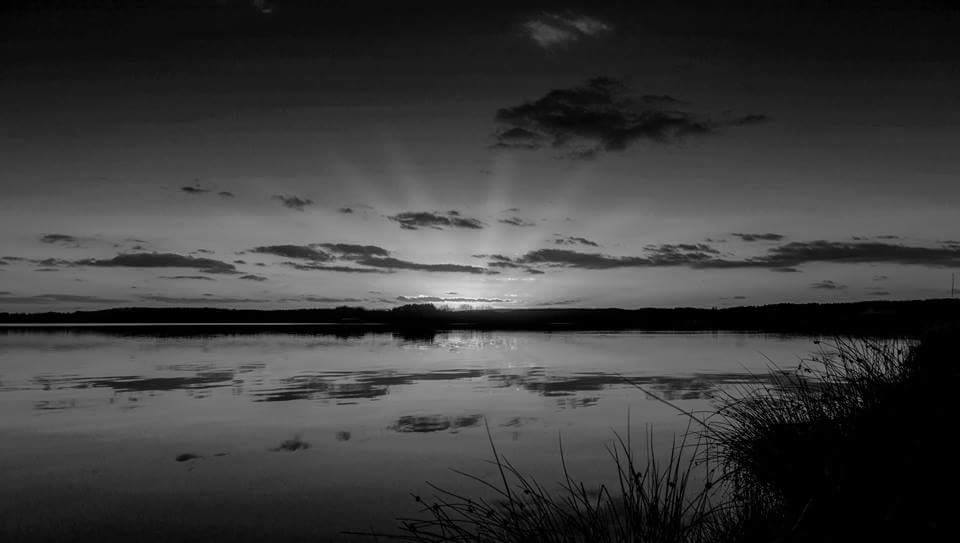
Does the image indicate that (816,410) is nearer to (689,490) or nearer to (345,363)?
(689,490)

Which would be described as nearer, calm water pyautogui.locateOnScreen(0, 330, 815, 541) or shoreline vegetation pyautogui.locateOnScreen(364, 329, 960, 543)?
shoreline vegetation pyautogui.locateOnScreen(364, 329, 960, 543)

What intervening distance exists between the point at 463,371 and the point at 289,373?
7.72 meters

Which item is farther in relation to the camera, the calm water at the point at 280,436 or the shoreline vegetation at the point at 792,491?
the calm water at the point at 280,436

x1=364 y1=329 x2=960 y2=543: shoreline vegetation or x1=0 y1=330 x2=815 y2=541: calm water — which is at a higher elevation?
x1=364 y1=329 x2=960 y2=543: shoreline vegetation

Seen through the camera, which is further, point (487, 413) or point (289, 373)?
point (289, 373)

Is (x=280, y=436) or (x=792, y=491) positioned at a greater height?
(x=792, y=491)

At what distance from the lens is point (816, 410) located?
34.8ft

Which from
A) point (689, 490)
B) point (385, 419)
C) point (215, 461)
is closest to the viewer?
point (689, 490)

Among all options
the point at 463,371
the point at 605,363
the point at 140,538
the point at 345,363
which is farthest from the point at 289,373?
the point at 140,538

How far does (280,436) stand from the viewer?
49.3ft

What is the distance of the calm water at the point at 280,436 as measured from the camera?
9.70 m

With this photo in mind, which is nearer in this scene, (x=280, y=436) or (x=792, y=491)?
(x=792, y=491)

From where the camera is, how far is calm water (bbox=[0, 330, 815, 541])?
9703 millimetres

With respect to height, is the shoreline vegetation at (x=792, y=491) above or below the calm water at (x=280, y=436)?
above
